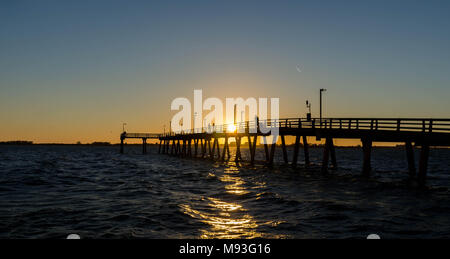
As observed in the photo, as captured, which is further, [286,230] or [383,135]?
[383,135]

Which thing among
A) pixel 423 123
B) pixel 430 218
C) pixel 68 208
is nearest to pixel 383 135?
pixel 423 123

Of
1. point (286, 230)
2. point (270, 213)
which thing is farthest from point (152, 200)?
point (286, 230)

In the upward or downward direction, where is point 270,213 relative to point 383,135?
downward

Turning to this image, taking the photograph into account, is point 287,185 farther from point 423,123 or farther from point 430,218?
point 430,218

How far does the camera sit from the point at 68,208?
1502cm

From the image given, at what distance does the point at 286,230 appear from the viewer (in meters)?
11.3

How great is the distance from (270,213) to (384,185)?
38.9 feet
